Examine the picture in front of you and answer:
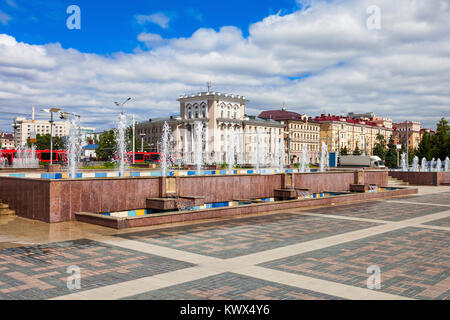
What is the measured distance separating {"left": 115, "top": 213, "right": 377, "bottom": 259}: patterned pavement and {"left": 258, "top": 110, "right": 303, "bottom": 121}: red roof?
300ft

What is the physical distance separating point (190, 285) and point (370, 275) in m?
2.82

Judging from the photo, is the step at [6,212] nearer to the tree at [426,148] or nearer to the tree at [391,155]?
the tree at [426,148]

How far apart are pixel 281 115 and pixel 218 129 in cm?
2564

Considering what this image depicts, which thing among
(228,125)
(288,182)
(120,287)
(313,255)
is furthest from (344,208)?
(228,125)

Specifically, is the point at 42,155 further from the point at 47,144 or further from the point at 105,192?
the point at 47,144

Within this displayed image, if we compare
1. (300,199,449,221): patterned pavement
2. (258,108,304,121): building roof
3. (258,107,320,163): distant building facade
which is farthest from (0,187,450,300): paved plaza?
(258,108,304,121): building roof

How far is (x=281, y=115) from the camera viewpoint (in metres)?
107

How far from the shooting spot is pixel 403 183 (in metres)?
32.1

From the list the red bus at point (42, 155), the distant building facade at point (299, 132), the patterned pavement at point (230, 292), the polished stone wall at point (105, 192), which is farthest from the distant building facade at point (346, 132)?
the patterned pavement at point (230, 292)

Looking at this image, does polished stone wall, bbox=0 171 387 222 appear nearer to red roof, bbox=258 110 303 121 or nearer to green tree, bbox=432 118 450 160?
green tree, bbox=432 118 450 160

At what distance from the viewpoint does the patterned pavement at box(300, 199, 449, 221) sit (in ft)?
43.6

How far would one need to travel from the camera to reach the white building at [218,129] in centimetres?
8712

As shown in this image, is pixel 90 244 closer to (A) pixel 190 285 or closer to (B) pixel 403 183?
(A) pixel 190 285

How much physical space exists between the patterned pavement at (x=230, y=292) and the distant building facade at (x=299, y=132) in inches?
3744
